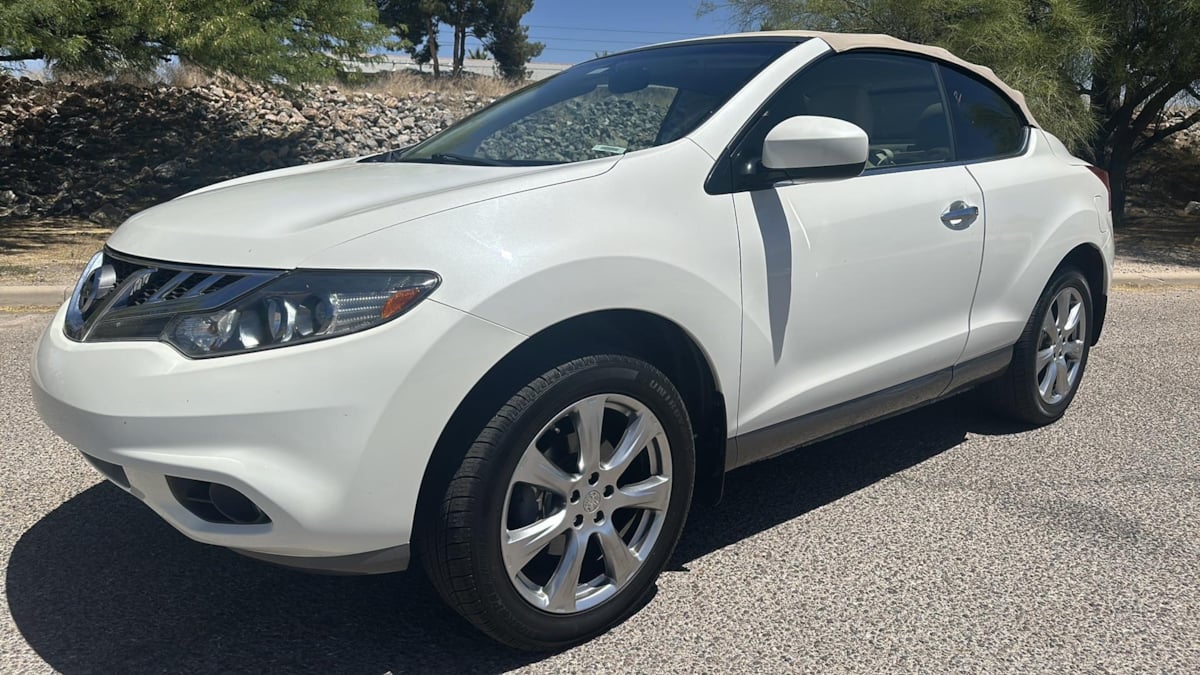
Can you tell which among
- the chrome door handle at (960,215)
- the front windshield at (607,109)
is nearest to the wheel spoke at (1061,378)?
the chrome door handle at (960,215)

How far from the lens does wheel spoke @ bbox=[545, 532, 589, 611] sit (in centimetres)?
248

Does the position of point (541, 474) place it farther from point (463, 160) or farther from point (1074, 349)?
point (1074, 349)

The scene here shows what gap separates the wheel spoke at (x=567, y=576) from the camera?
8.13 feet

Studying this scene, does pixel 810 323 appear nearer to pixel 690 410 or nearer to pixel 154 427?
pixel 690 410

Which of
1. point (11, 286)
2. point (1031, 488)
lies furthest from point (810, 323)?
point (11, 286)

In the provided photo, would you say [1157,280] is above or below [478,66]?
below

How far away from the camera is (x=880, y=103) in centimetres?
353

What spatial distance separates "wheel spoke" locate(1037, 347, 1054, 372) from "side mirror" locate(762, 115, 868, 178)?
6.41ft

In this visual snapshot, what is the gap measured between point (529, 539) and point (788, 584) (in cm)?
96

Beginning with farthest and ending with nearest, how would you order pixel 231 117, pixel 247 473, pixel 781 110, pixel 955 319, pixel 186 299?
1. pixel 231 117
2. pixel 955 319
3. pixel 781 110
4. pixel 186 299
5. pixel 247 473

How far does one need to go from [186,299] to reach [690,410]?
143 cm

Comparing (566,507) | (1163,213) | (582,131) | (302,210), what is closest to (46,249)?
(582,131)

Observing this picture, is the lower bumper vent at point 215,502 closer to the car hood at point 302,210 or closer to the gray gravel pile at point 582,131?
the car hood at point 302,210

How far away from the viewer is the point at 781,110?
3041 millimetres
